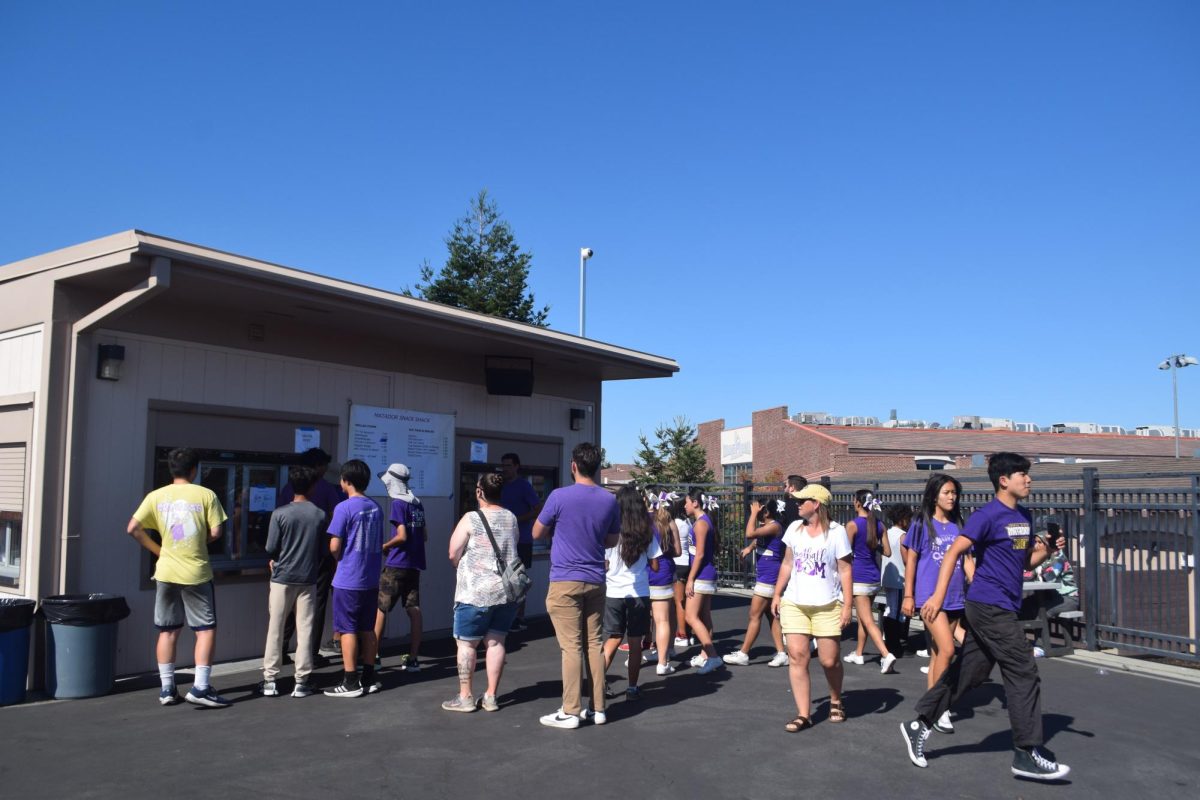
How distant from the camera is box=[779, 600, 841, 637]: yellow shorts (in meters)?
6.05

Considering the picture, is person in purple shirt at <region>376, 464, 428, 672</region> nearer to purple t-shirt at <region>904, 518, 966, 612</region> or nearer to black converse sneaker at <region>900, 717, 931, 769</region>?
purple t-shirt at <region>904, 518, 966, 612</region>

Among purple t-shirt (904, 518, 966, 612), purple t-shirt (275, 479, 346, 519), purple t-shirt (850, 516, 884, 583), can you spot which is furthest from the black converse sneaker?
purple t-shirt (275, 479, 346, 519)

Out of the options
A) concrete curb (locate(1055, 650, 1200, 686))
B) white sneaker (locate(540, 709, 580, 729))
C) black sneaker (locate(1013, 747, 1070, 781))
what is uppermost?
black sneaker (locate(1013, 747, 1070, 781))

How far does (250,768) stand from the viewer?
207 inches

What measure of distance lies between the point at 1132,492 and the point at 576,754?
663cm

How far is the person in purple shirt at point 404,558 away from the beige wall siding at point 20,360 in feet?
9.52

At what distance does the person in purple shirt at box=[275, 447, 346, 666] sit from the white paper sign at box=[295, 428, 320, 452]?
54cm

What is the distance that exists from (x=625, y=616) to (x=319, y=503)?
2.90 meters

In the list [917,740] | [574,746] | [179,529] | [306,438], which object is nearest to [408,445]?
[306,438]

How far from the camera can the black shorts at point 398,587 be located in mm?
8039

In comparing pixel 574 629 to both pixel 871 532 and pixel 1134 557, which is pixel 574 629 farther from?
pixel 1134 557

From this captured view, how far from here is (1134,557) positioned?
907 cm

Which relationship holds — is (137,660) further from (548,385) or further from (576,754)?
(548,385)

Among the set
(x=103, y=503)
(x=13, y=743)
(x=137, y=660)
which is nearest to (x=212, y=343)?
(x=103, y=503)
